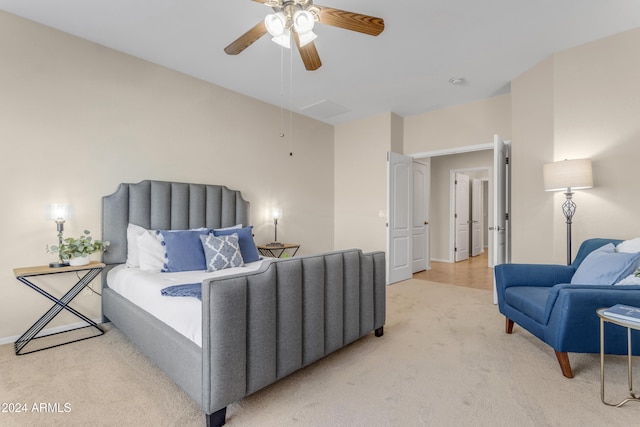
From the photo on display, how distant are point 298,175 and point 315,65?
105 inches

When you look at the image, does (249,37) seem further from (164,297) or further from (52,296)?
(52,296)

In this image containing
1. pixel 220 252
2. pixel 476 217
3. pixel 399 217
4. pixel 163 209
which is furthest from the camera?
pixel 476 217

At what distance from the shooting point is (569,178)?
2.81 metres

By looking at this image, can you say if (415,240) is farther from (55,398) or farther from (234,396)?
(55,398)

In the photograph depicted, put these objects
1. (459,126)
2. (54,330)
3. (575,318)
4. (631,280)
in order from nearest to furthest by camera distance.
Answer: (575,318) → (631,280) → (54,330) → (459,126)

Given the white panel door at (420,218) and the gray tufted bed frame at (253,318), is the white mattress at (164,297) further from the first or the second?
the white panel door at (420,218)

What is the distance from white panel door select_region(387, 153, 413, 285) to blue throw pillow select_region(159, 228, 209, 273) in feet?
Result: 9.63

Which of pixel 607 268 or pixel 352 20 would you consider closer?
pixel 352 20

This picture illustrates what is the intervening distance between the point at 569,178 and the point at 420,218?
124 inches

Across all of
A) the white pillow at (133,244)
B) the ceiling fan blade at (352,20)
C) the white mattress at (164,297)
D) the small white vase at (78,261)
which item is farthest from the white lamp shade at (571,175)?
the small white vase at (78,261)

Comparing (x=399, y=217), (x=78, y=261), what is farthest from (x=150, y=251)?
(x=399, y=217)

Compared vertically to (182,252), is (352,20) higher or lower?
higher

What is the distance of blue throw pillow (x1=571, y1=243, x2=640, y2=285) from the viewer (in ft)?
6.95

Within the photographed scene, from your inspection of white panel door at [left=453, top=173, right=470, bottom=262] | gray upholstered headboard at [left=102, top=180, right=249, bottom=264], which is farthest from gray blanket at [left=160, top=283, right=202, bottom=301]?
white panel door at [left=453, top=173, right=470, bottom=262]
